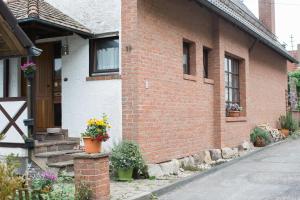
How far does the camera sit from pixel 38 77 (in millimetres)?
12219

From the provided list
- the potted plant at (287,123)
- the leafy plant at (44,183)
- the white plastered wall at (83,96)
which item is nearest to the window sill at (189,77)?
the white plastered wall at (83,96)

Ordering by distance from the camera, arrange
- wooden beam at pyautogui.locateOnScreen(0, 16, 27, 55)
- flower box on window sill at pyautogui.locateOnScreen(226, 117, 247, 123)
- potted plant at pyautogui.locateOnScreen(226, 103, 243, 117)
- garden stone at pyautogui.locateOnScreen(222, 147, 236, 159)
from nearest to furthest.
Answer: wooden beam at pyautogui.locateOnScreen(0, 16, 27, 55), garden stone at pyautogui.locateOnScreen(222, 147, 236, 159), flower box on window sill at pyautogui.locateOnScreen(226, 117, 247, 123), potted plant at pyautogui.locateOnScreen(226, 103, 243, 117)

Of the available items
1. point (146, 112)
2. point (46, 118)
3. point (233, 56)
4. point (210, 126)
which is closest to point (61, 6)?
point (46, 118)

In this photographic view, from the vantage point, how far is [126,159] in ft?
31.2

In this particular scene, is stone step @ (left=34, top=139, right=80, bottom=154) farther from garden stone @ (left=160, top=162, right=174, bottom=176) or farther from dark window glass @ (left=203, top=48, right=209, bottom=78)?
dark window glass @ (left=203, top=48, right=209, bottom=78)

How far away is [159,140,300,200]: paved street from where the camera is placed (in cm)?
868

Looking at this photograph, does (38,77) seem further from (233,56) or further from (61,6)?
(233,56)

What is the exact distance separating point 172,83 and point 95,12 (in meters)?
2.59

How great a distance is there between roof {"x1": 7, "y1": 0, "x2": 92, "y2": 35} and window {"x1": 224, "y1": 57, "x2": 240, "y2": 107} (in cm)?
661

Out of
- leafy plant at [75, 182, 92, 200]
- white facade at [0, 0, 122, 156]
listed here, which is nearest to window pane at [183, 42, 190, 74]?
white facade at [0, 0, 122, 156]

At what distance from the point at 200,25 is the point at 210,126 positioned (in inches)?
122

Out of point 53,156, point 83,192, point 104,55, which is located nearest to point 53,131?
point 53,156

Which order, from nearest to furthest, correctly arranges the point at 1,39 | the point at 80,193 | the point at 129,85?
the point at 80,193 < the point at 1,39 < the point at 129,85

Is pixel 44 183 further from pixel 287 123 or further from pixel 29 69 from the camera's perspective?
pixel 287 123
